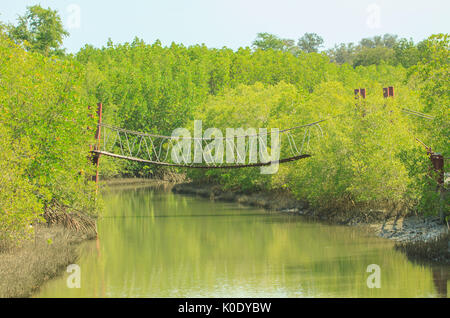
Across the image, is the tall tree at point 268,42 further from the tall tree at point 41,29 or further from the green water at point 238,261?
the green water at point 238,261

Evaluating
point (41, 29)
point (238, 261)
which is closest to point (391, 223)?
point (238, 261)

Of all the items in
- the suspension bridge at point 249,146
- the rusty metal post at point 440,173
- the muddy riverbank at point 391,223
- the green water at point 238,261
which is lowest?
the green water at point 238,261

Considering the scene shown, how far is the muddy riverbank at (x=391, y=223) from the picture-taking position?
18.5 m

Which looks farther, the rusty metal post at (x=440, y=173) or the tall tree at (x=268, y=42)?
the tall tree at (x=268, y=42)

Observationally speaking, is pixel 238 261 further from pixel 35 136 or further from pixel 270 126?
pixel 270 126

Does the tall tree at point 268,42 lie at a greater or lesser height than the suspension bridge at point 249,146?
greater

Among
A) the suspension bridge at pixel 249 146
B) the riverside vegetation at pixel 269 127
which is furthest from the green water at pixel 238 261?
the suspension bridge at pixel 249 146

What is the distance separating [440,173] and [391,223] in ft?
15.0

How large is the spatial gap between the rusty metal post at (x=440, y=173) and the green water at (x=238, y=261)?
2.07 metres

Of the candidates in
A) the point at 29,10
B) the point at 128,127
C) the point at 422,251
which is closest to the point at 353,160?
the point at 422,251
